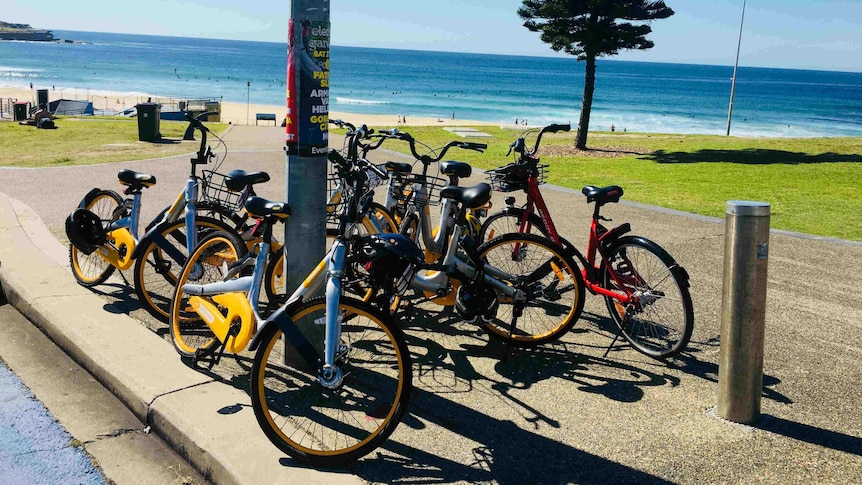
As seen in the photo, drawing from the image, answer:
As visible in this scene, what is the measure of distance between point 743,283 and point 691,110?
9190 cm

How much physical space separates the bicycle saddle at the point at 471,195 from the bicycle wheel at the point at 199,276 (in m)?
1.43

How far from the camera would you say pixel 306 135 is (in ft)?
14.5

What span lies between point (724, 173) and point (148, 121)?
1333 cm

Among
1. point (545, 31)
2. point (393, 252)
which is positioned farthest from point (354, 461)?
point (545, 31)

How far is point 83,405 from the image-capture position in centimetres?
445

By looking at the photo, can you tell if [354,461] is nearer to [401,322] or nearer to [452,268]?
[452,268]

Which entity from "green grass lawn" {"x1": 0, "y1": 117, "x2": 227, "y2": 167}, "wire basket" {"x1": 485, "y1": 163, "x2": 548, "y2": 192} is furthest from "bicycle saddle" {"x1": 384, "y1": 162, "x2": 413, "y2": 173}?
"green grass lawn" {"x1": 0, "y1": 117, "x2": 227, "y2": 167}

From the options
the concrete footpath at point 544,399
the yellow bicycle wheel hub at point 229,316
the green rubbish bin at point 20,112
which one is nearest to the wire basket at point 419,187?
the concrete footpath at point 544,399

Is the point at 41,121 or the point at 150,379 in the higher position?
the point at 41,121

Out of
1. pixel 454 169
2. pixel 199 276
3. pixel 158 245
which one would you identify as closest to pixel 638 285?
pixel 454 169

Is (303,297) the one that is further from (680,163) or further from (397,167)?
(680,163)

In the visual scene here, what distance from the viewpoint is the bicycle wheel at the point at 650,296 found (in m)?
4.89

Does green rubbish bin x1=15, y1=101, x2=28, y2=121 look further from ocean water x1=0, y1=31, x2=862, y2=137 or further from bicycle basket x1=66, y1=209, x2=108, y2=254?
ocean water x1=0, y1=31, x2=862, y2=137

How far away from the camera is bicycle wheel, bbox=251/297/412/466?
144 inches
